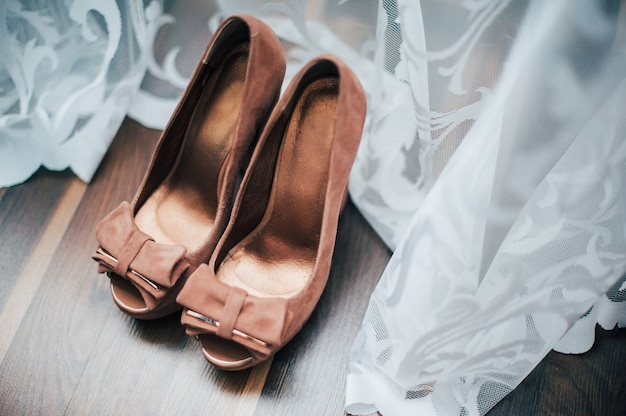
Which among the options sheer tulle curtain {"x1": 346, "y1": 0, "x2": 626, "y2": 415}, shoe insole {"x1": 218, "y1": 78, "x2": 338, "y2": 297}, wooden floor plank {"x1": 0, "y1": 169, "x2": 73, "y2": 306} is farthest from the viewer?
wooden floor plank {"x1": 0, "y1": 169, "x2": 73, "y2": 306}

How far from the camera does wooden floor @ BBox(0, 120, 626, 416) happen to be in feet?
2.73

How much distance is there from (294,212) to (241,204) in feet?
0.29

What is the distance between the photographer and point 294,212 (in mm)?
853

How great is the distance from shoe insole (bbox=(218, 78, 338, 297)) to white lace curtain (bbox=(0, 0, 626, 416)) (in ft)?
0.29

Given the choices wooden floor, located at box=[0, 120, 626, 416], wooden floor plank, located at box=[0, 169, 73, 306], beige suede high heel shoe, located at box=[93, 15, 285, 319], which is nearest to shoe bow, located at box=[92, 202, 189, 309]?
beige suede high heel shoe, located at box=[93, 15, 285, 319]

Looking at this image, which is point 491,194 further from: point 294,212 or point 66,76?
point 66,76

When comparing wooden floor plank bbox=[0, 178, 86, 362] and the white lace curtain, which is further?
wooden floor plank bbox=[0, 178, 86, 362]

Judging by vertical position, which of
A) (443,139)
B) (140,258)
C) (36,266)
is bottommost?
(36,266)

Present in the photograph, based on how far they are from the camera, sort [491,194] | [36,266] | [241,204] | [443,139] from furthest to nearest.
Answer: [36,266] → [241,204] → [443,139] → [491,194]

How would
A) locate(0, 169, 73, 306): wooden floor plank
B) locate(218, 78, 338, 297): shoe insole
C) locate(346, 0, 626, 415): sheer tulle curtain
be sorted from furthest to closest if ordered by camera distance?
locate(0, 169, 73, 306): wooden floor plank, locate(218, 78, 338, 297): shoe insole, locate(346, 0, 626, 415): sheer tulle curtain

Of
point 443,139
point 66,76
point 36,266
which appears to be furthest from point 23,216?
point 443,139

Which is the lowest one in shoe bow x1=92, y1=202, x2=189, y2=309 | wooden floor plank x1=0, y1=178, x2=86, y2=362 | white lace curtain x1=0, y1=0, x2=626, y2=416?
wooden floor plank x1=0, y1=178, x2=86, y2=362

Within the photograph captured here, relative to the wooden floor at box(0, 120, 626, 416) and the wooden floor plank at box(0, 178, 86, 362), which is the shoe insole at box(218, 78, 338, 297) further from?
the wooden floor plank at box(0, 178, 86, 362)

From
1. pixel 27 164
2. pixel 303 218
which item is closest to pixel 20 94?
pixel 27 164
